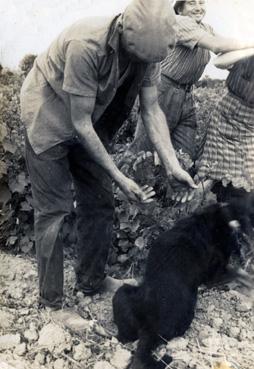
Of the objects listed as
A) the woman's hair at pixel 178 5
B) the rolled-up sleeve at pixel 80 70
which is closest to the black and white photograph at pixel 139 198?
the woman's hair at pixel 178 5

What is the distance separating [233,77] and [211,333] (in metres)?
1.22

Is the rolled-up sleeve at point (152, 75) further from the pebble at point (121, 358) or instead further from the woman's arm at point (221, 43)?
the pebble at point (121, 358)

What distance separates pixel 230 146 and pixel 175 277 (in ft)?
2.30

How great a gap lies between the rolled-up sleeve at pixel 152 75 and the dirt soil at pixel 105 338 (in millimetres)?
991

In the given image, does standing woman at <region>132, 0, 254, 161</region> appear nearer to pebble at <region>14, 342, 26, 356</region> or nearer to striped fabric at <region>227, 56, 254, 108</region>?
striped fabric at <region>227, 56, 254, 108</region>

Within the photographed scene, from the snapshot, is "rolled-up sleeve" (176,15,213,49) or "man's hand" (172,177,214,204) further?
"man's hand" (172,177,214,204)

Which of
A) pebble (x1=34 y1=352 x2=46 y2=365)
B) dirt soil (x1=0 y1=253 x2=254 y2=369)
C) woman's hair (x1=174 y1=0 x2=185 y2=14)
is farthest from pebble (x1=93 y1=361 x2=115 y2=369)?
woman's hair (x1=174 y1=0 x2=185 y2=14)

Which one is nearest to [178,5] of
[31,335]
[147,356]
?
[147,356]

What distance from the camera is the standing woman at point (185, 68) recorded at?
3.01 metres

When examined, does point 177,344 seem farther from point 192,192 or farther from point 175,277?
point 192,192

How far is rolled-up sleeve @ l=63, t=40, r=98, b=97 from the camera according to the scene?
274 centimetres

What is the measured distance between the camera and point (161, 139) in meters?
3.06

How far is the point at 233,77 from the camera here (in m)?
3.09

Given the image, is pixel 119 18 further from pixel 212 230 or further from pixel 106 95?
pixel 212 230
